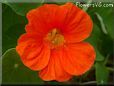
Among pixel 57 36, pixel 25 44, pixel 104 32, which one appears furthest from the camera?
pixel 104 32

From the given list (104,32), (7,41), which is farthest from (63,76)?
(104,32)

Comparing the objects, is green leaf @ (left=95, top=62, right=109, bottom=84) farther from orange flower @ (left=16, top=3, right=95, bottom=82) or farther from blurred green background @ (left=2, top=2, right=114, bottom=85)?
orange flower @ (left=16, top=3, right=95, bottom=82)

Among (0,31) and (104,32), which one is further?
(104,32)

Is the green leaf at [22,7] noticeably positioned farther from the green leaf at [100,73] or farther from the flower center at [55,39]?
the green leaf at [100,73]

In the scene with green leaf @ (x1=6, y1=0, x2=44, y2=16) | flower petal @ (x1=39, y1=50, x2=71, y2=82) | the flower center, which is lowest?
flower petal @ (x1=39, y1=50, x2=71, y2=82)

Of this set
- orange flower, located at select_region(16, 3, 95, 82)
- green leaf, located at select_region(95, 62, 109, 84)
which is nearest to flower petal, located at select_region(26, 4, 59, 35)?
orange flower, located at select_region(16, 3, 95, 82)

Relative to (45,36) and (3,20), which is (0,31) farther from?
(45,36)

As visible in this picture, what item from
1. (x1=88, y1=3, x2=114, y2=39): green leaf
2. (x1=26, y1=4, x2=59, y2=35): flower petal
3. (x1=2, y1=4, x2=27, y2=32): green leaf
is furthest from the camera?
(x1=88, y1=3, x2=114, y2=39): green leaf
